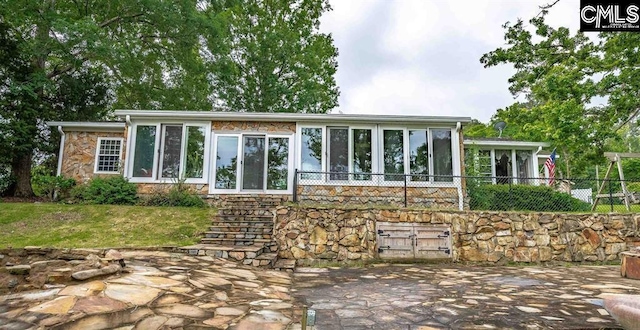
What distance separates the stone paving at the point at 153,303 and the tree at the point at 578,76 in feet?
27.5

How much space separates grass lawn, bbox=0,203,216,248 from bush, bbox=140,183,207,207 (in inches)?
20.6

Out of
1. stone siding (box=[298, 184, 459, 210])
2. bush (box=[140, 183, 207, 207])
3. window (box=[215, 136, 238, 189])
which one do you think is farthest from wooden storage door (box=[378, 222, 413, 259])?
bush (box=[140, 183, 207, 207])

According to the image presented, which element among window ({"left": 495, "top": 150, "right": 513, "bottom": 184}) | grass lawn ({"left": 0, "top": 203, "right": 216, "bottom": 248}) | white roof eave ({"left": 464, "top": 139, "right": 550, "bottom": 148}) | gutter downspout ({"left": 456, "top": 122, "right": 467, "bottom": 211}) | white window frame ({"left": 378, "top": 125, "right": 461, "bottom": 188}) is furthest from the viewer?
window ({"left": 495, "top": 150, "right": 513, "bottom": 184})

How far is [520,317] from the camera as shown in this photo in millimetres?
2641

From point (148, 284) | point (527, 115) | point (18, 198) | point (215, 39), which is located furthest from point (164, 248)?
point (527, 115)

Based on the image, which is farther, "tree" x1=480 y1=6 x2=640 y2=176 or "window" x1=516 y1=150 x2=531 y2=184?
"window" x1=516 y1=150 x2=531 y2=184

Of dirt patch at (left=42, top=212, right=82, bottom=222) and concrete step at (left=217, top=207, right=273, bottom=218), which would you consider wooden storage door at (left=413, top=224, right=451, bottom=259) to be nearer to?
concrete step at (left=217, top=207, right=273, bottom=218)

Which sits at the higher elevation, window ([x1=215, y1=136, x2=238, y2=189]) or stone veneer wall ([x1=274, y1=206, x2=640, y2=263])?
window ([x1=215, y1=136, x2=238, y2=189])

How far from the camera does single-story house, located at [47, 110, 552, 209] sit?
8664mm

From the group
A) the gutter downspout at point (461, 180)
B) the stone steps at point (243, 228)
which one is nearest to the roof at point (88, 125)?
the stone steps at point (243, 228)

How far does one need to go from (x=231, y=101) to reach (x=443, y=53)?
34.5ft

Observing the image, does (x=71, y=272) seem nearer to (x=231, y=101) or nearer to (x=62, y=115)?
(x=62, y=115)

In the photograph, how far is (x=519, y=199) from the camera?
7430mm

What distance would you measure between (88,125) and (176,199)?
4.25m
